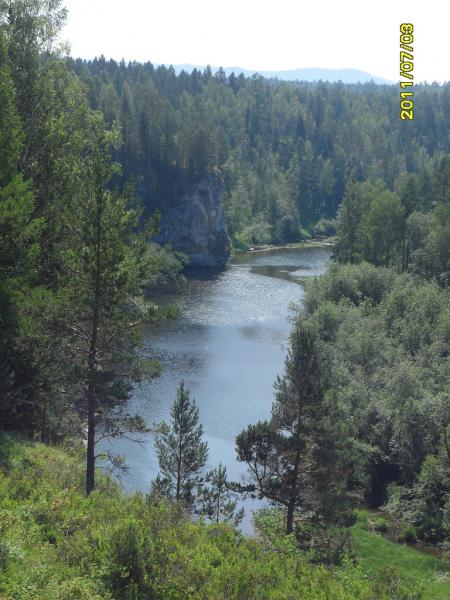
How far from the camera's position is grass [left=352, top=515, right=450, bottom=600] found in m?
25.1

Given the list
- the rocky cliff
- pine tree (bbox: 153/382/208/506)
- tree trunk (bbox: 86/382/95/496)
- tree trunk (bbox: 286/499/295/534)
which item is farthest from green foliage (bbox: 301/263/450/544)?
the rocky cliff

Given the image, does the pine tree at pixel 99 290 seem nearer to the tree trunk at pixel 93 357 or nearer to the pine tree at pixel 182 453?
the tree trunk at pixel 93 357

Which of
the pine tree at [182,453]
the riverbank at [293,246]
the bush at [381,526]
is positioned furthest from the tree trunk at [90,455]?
the riverbank at [293,246]

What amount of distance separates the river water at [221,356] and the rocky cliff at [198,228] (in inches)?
386

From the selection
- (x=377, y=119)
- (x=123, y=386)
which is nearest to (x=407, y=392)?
(x=123, y=386)

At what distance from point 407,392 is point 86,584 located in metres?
29.2

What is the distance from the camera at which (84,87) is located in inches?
1113

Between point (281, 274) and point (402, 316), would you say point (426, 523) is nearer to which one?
point (402, 316)

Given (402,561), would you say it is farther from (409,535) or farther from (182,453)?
(182,453)

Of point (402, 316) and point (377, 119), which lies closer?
point (402, 316)

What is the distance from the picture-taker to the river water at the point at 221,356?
131ft

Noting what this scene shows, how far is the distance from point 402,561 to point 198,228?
83322mm

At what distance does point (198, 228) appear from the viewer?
10669 centimetres

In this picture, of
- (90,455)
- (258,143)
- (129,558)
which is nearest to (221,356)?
(90,455)
